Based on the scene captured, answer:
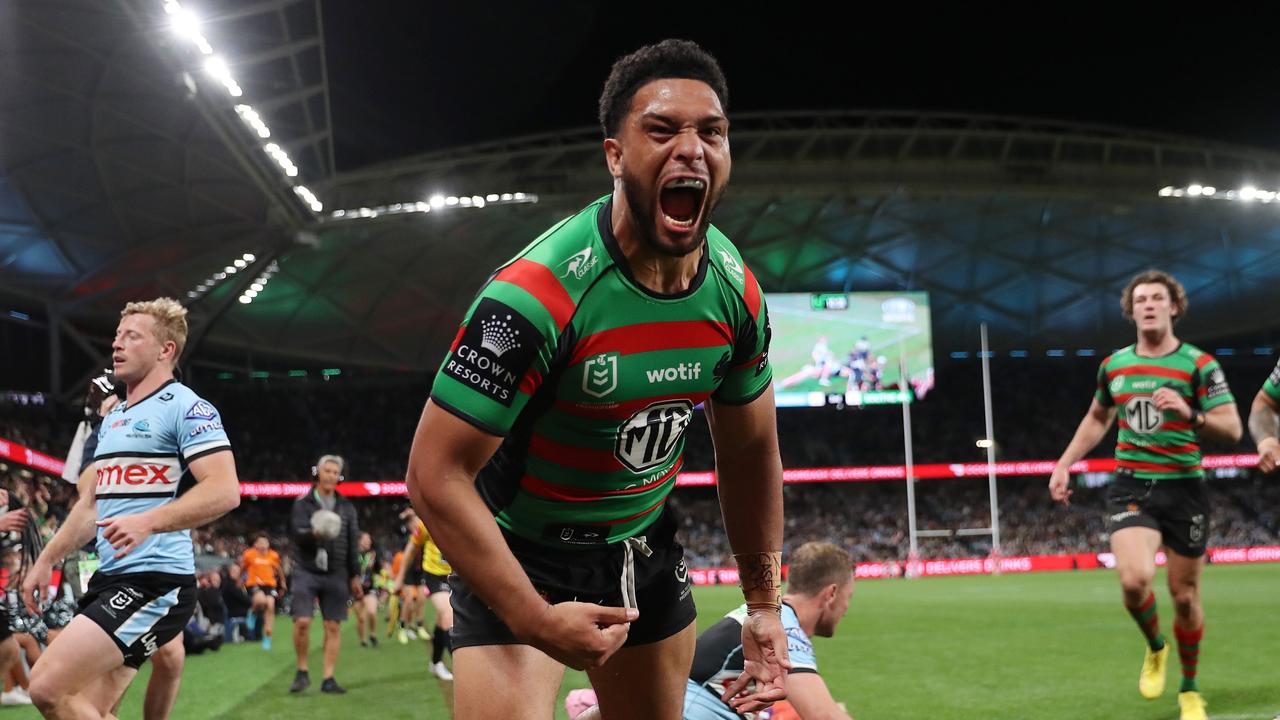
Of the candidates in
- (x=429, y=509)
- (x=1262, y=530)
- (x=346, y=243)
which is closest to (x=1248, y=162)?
(x=1262, y=530)

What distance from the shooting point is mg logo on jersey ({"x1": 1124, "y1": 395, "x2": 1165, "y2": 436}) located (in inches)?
320

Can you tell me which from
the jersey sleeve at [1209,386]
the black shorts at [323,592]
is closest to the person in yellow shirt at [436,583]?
the black shorts at [323,592]

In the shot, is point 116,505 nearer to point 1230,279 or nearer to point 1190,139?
point 1190,139

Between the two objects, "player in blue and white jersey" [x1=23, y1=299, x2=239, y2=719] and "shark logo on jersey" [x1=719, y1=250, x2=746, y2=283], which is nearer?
"shark logo on jersey" [x1=719, y1=250, x2=746, y2=283]

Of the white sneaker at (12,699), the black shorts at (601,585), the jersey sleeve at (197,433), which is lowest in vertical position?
the white sneaker at (12,699)

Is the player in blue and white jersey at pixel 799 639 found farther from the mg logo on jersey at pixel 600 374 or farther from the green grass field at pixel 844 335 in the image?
the green grass field at pixel 844 335

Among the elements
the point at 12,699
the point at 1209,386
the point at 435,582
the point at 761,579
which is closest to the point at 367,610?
the point at 435,582

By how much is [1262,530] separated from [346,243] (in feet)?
131

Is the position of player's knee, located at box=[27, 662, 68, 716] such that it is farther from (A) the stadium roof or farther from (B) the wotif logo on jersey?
(A) the stadium roof

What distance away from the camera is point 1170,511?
8070mm

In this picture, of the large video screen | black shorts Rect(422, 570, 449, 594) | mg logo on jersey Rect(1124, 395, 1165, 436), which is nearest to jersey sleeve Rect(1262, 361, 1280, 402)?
mg logo on jersey Rect(1124, 395, 1165, 436)

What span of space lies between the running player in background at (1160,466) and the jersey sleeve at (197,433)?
5.57 meters

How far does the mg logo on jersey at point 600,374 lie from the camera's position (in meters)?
2.88

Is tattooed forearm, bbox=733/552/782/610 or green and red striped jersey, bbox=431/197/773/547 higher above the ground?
green and red striped jersey, bbox=431/197/773/547
